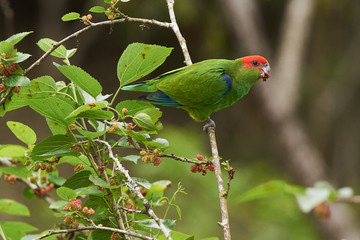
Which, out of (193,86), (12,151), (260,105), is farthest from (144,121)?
(260,105)

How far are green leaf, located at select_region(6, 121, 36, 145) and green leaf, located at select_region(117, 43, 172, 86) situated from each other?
21cm

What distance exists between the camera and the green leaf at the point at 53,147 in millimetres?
732

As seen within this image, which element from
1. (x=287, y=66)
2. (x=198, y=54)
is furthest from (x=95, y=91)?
(x=198, y=54)

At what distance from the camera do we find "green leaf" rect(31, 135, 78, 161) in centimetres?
73

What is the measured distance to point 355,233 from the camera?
3666mm

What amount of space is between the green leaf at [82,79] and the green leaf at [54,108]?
0.16ft

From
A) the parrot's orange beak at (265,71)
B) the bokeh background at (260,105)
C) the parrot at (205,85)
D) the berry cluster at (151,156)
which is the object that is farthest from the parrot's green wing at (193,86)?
the bokeh background at (260,105)

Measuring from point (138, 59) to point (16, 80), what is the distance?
0.67 feet

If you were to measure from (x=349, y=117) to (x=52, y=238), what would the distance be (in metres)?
4.87

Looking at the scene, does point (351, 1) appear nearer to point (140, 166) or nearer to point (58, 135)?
point (140, 166)

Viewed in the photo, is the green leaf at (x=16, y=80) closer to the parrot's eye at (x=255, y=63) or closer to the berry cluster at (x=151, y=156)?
the berry cluster at (x=151, y=156)

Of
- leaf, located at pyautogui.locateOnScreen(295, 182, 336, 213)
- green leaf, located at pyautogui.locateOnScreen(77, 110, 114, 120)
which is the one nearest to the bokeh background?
green leaf, located at pyautogui.locateOnScreen(77, 110, 114, 120)

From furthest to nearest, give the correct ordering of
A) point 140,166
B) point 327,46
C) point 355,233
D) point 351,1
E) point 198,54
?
1. point 198,54
2. point 327,46
3. point 351,1
4. point 140,166
5. point 355,233

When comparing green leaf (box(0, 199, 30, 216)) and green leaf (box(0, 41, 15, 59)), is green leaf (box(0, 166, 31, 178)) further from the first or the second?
green leaf (box(0, 41, 15, 59))
